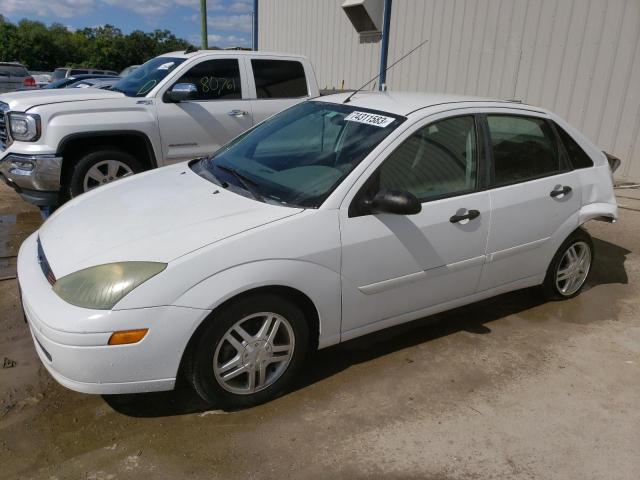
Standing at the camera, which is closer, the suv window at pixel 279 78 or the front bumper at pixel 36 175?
the front bumper at pixel 36 175

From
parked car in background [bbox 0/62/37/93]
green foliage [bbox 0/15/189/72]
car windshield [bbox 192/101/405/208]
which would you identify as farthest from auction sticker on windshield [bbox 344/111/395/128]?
green foliage [bbox 0/15/189/72]

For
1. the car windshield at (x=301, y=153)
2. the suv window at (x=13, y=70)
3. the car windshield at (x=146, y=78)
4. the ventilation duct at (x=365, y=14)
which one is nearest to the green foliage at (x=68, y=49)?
the suv window at (x=13, y=70)

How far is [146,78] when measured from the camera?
6488 mm

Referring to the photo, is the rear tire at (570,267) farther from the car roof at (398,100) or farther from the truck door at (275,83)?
the truck door at (275,83)

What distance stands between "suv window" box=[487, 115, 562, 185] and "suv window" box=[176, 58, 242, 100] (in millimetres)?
3733

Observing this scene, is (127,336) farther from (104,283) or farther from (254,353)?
(254,353)

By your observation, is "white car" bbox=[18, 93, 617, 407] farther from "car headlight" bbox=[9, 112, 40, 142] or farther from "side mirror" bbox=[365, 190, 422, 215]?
"car headlight" bbox=[9, 112, 40, 142]

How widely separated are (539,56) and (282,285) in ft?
25.7

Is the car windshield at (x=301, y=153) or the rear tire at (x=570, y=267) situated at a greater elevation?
the car windshield at (x=301, y=153)

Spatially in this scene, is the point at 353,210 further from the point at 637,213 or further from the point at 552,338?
the point at 637,213

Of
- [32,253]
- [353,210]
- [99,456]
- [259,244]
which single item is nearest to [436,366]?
[353,210]

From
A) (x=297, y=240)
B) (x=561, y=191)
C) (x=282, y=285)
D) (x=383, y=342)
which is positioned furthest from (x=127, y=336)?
(x=561, y=191)

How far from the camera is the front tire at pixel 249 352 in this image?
8.79ft

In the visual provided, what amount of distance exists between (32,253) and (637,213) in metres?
6.89
